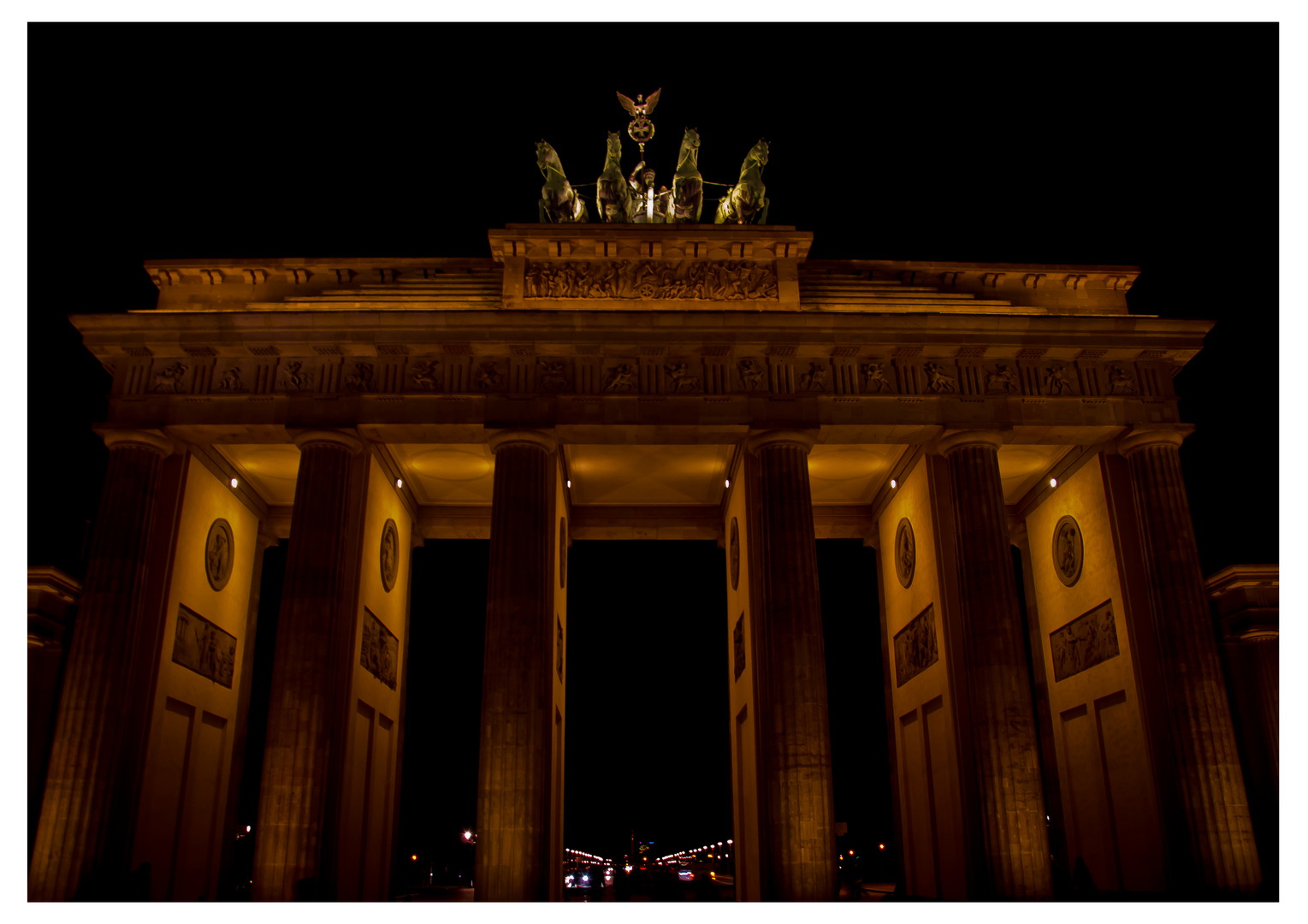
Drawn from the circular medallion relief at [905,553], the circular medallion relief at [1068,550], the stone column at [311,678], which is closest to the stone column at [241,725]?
the stone column at [311,678]

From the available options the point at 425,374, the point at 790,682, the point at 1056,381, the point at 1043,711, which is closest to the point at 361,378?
the point at 425,374

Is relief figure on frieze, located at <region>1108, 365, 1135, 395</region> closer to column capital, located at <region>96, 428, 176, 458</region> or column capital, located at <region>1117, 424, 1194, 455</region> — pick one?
column capital, located at <region>1117, 424, 1194, 455</region>

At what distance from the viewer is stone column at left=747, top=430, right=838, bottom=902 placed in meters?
17.5

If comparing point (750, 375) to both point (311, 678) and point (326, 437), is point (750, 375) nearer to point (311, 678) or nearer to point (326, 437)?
point (326, 437)

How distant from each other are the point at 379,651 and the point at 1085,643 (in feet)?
56.9

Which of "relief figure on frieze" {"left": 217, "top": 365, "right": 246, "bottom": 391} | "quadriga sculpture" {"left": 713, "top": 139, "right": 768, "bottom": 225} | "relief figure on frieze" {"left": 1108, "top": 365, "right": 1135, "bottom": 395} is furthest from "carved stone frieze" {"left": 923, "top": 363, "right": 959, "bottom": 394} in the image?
"relief figure on frieze" {"left": 217, "top": 365, "right": 246, "bottom": 391}

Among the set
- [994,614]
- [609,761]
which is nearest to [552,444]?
[994,614]

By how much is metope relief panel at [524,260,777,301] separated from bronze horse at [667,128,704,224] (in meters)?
1.81

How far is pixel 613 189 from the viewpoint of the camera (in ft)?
78.6

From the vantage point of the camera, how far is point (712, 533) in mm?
28938

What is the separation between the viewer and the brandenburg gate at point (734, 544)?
722 inches

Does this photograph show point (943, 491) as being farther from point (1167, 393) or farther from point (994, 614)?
point (1167, 393)

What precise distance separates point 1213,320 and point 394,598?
838 inches

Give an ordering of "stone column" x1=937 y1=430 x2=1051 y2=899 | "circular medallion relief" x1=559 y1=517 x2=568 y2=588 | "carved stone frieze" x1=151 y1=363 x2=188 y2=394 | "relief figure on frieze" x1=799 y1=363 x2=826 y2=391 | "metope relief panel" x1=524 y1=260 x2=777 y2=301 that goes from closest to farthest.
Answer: "stone column" x1=937 y1=430 x2=1051 y2=899 < "carved stone frieze" x1=151 y1=363 x2=188 y2=394 < "relief figure on frieze" x1=799 y1=363 x2=826 y2=391 < "metope relief panel" x1=524 y1=260 x2=777 y2=301 < "circular medallion relief" x1=559 y1=517 x2=568 y2=588
